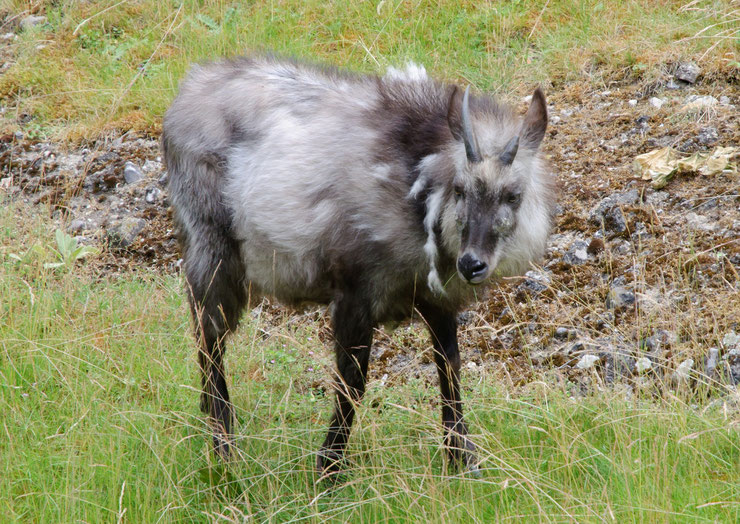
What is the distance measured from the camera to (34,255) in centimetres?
599

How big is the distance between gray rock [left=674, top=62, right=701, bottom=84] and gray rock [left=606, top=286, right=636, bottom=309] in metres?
2.29

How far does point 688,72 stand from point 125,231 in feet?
14.9

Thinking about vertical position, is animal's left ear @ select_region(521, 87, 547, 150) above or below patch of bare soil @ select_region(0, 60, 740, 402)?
above

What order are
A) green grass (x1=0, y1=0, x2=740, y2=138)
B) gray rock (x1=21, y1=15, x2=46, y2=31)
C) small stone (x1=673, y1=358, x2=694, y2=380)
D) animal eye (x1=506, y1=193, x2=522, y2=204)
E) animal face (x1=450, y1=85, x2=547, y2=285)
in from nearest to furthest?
1. animal face (x1=450, y1=85, x2=547, y2=285)
2. animal eye (x1=506, y1=193, x2=522, y2=204)
3. small stone (x1=673, y1=358, x2=694, y2=380)
4. green grass (x1=0, y1=0, x2=740, y2=138)
5. gray rock (x1=21, y1=15, x2=46, y2=31)

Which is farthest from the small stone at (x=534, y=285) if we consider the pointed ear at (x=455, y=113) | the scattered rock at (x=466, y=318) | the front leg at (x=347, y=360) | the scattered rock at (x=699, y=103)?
the scattered rock at (x=699, y=103)

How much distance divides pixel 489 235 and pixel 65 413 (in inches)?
93.2

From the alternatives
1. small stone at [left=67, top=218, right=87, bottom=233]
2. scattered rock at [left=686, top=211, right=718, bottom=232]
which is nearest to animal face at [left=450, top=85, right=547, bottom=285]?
scattered rock at [left=686, top=211, right=718, bottom=232]

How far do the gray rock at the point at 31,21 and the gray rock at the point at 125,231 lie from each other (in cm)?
359

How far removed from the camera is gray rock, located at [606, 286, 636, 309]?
4828 mm

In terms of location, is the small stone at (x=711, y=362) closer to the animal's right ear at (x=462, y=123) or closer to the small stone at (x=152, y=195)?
the animal's right ear at (x=462, y=123)

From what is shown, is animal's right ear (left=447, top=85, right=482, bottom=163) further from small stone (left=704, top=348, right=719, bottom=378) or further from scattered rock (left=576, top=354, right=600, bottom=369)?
small stone (left=704, top=348, right=719, bottom=378)

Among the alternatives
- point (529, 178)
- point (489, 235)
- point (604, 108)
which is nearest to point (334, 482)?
point (489, 235)

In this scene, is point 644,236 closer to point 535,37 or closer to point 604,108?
point 604,108

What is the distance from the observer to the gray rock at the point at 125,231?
6559 millimetres
